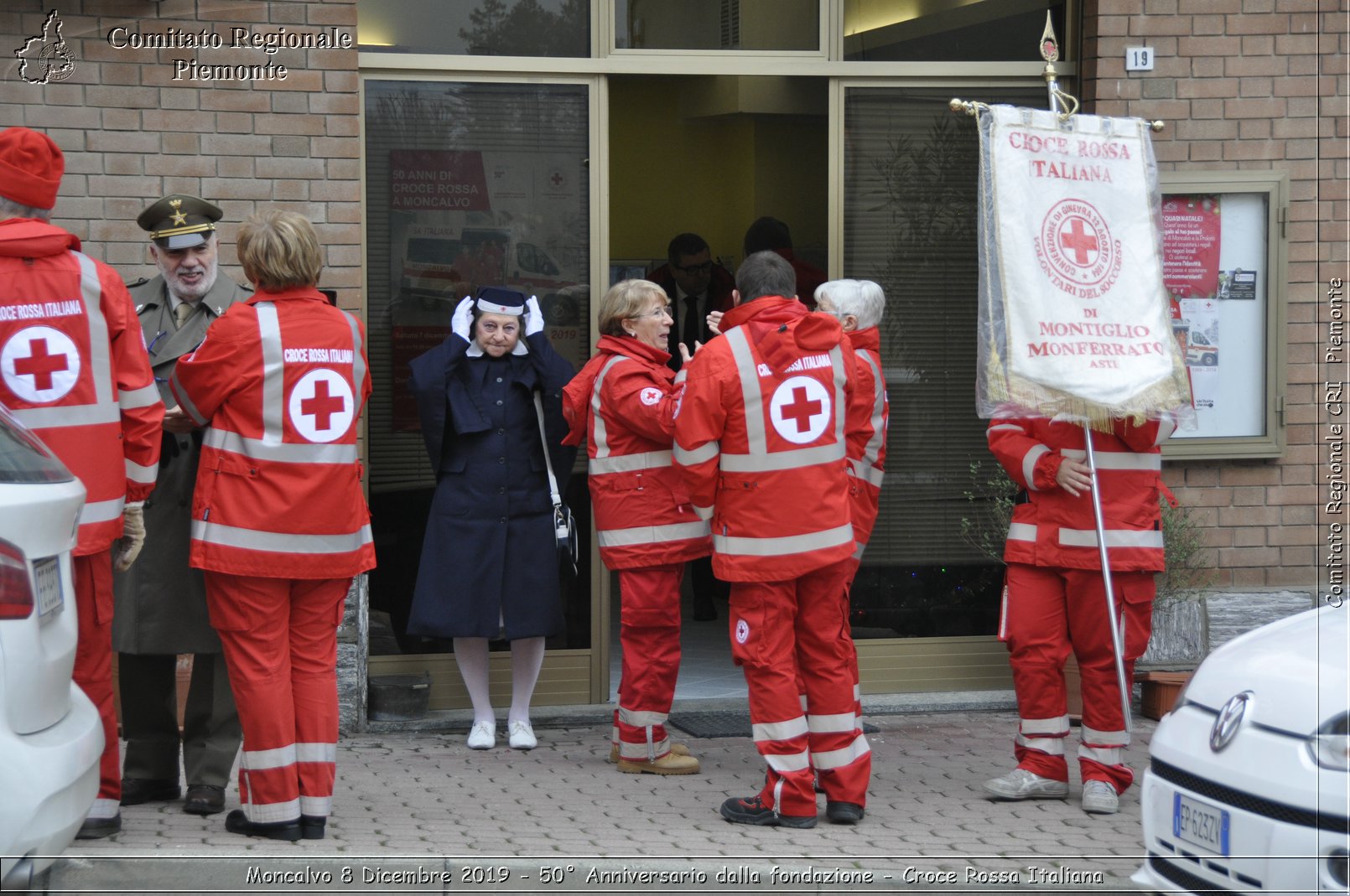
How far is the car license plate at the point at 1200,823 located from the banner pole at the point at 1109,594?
1.53 metres

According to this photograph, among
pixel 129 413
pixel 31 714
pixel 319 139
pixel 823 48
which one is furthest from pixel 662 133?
pixel 31 714

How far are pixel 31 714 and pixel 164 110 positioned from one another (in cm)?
369

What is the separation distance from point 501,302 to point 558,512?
0.93 meters

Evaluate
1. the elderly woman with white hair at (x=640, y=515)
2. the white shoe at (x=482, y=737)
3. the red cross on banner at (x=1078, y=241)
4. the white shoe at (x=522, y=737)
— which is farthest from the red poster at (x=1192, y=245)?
the white shoe at (x=482, y=737)

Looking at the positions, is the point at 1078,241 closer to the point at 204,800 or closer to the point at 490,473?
the point at 490,473

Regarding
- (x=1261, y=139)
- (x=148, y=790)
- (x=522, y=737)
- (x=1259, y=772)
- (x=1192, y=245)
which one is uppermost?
(x=1261, y=139)

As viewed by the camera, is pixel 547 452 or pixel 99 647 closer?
pixel 99 647

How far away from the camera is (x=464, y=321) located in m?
6.82

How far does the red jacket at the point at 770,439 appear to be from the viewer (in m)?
5.41

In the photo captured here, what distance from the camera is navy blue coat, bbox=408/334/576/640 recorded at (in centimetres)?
678

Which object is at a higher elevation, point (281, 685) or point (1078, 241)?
point (1078, 241)

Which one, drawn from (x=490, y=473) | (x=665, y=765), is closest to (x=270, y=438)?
(x=490, y=473)

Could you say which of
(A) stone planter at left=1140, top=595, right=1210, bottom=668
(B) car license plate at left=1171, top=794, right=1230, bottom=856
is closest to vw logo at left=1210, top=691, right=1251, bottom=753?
(B) car license plate at left=1171, top=794, right=1230, bottom=856

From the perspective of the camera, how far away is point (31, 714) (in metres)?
3.89
